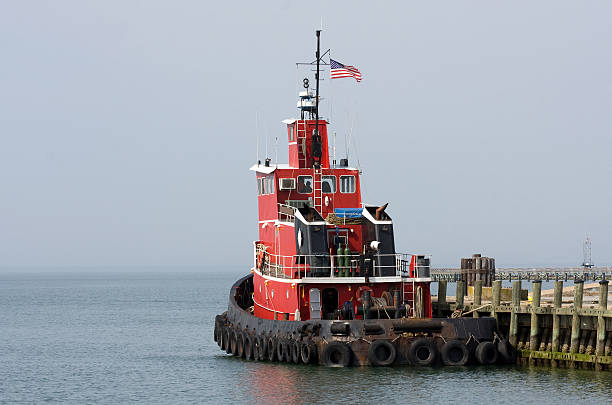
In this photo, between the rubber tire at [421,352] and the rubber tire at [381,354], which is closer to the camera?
the rubber tire at [381,354]

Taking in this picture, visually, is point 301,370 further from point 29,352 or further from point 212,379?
point 29,352

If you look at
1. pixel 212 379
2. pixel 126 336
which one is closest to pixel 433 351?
pixel 212 379

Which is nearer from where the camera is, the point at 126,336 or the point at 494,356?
the point at 494,356

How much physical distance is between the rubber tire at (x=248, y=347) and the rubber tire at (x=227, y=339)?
6.60 ft

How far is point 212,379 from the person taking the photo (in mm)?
35406

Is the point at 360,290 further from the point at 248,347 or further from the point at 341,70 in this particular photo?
the point at 341,70

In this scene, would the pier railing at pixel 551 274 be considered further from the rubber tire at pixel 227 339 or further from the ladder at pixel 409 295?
the ladder at pixel 409 295

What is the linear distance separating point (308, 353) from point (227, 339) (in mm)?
8702

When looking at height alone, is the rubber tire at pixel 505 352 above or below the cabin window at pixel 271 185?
below

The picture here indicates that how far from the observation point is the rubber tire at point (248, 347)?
3718cm

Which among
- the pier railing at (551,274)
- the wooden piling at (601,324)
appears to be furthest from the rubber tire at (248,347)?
the pier railing at (551,274)

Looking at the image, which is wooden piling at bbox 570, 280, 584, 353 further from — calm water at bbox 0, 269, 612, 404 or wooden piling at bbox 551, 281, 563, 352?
calm water at bbox 0, 269, 612, 404

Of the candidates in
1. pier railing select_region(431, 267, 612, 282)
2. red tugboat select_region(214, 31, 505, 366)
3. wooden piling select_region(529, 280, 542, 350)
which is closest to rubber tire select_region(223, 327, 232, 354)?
red tugboat select_region(214, 31, 505, 366)

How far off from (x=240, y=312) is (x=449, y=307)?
25.9 ft
